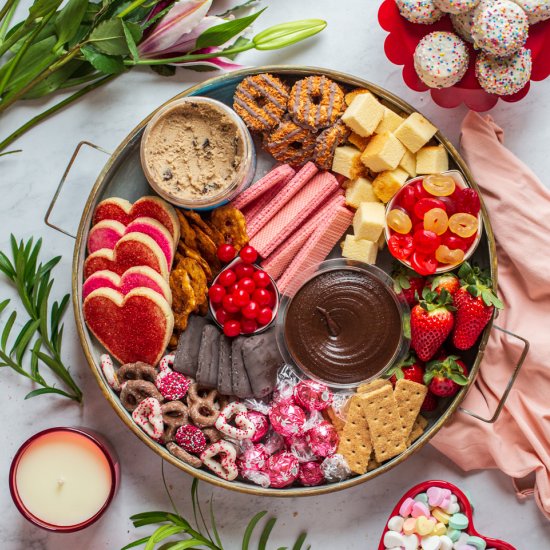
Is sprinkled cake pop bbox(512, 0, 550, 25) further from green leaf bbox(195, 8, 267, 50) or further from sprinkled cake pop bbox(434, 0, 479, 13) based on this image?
green leaf bbox(195, 8, 267, 50)

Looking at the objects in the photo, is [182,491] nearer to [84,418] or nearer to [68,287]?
[84,418]

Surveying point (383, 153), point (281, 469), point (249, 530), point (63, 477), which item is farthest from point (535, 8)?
point (63, 477)

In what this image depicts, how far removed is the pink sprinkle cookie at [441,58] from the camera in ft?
6.63

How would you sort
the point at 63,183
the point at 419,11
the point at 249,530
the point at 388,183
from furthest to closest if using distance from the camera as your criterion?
the point at 63,183, the point at 249,530, the point at 388,183, the point at 419,11

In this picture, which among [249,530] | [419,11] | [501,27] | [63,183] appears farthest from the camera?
[63,183]

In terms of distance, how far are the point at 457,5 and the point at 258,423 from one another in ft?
4.48

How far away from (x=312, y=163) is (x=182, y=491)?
3.91ft

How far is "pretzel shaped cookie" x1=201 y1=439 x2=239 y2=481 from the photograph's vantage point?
2.15 m

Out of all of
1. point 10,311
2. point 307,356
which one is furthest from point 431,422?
point 10,311

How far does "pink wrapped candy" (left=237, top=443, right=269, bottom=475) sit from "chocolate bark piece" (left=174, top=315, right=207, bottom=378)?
0.29m

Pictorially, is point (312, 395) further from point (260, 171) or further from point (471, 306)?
point (260, 171)

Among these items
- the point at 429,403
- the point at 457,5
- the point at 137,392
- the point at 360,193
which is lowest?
the point at 429,403

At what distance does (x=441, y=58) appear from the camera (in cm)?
202

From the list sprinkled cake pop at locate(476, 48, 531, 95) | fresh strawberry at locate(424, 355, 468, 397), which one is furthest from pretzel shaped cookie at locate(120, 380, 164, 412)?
sprinkled cake pop at locate(476, 48, 531, 95)
